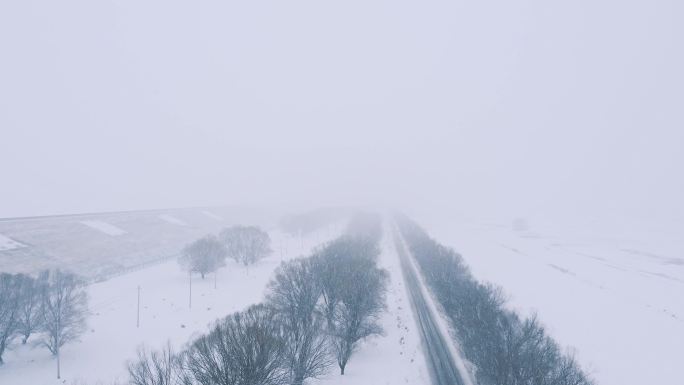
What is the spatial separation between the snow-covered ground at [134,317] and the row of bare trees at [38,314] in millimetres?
1932

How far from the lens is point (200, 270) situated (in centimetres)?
7712

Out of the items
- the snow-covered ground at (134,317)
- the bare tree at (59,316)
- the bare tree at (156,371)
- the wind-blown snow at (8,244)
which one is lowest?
the snow-covered ground at (134,317)

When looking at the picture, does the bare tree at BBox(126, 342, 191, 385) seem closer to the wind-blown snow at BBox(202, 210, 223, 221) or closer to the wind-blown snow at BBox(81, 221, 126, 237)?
the wind-blown snow at BBox(81, 221, 126, 237)

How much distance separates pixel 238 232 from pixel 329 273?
51.5 meters

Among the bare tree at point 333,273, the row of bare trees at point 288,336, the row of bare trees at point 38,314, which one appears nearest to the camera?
the row of bare trees at point 288,336

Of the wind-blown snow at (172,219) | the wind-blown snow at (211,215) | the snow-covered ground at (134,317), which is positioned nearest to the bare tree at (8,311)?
the snow-covered ground at (134,317)

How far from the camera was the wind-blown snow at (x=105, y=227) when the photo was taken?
103 m

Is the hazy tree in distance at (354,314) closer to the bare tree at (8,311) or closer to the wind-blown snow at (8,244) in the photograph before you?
the bare tree at (8,311)

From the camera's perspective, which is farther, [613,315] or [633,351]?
[613,315]

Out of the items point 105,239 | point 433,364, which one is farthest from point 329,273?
point 105,239

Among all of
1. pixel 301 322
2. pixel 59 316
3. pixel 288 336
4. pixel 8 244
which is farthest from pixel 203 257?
pixel 288 336

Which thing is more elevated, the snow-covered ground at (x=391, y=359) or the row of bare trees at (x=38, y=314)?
the row of bare trees at (x=38, y=314)

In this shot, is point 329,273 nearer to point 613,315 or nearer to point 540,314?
point 540,314

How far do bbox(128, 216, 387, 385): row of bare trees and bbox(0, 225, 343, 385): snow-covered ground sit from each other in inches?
208
